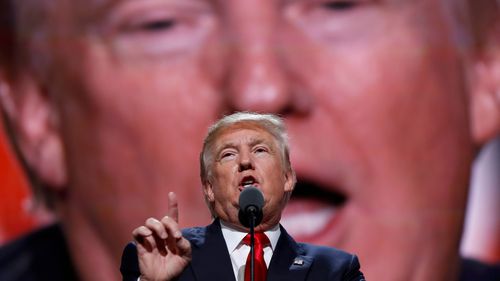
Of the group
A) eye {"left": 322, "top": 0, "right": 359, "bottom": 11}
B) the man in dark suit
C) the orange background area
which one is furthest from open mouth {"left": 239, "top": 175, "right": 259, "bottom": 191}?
the orange background area

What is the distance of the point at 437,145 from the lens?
8.82 ft

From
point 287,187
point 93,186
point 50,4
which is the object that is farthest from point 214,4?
point 287,187

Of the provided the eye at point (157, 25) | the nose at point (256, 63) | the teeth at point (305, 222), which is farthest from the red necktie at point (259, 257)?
the eye at point (157, 25)

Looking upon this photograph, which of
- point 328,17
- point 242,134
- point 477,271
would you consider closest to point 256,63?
point 328,17

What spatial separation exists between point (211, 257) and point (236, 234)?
0.05 m

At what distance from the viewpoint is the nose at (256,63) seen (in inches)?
98.3

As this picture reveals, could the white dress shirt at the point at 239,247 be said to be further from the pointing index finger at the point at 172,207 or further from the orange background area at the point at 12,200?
the orange background area at the point at 12,200

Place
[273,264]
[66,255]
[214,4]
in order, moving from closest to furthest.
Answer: [273,264] < [214,4] < [66,255]

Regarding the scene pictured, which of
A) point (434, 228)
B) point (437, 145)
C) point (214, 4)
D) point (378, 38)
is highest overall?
point (214, 4)

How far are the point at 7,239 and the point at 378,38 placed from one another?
4.20 feet

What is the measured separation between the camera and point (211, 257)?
1315 mm

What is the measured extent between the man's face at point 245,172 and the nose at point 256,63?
1.15 metres

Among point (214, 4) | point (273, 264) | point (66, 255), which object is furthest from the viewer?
point (66, 255)

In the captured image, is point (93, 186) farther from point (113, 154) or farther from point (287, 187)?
point (287, 187)
